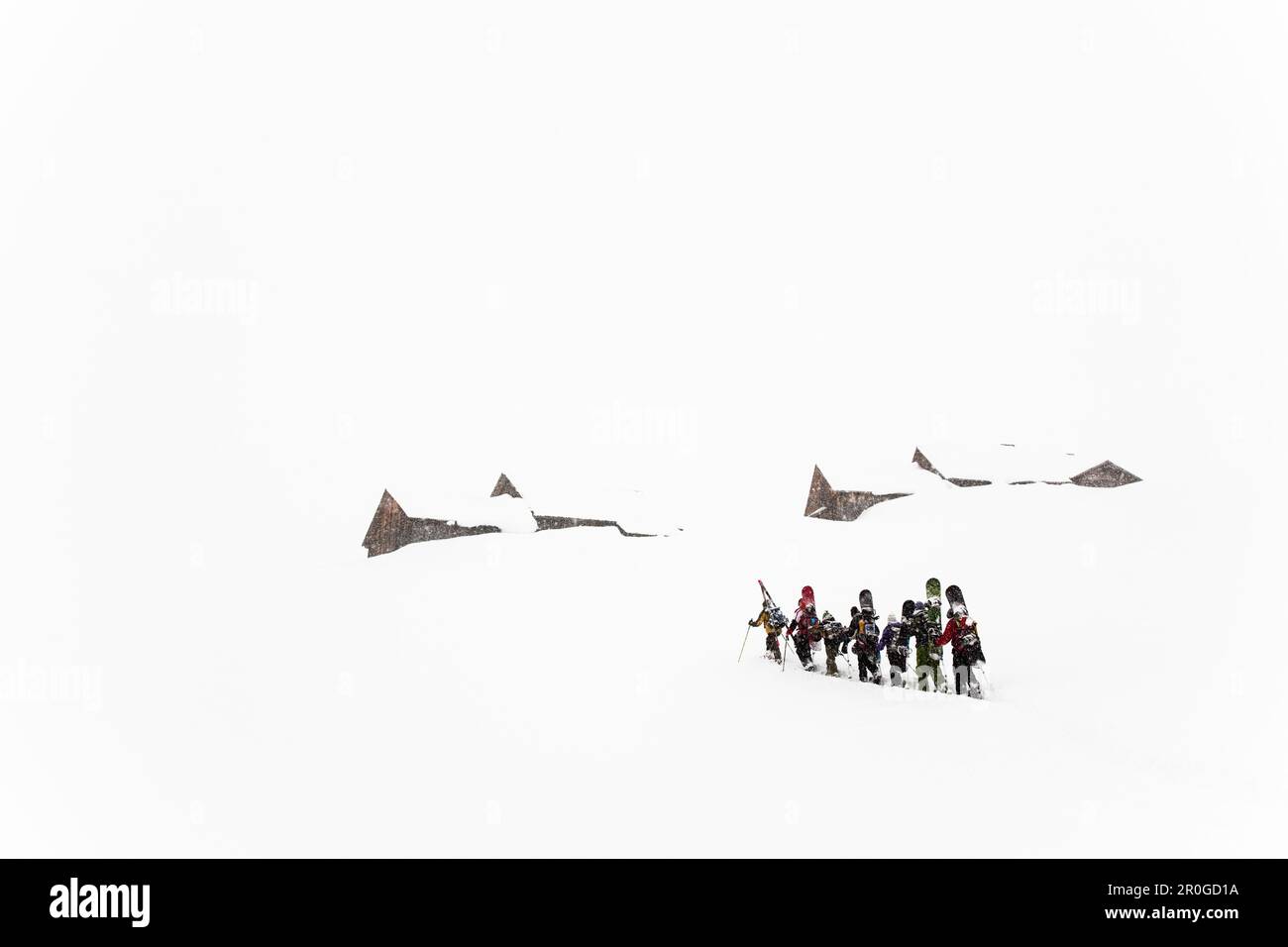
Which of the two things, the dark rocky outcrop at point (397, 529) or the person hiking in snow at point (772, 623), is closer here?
the person hiking in snow at point (772, 623)

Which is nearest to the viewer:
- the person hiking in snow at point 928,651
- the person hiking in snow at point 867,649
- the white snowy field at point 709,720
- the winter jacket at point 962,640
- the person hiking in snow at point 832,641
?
the white snowy field at point 709,720

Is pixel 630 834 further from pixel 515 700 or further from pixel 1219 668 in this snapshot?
pixel 1219 668

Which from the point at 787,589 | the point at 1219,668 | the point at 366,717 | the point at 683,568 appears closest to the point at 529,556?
the point at 683,568

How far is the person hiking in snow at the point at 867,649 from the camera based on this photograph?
13609 millimetres

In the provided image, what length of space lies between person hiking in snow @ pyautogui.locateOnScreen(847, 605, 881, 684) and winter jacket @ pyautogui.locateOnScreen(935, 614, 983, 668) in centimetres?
113

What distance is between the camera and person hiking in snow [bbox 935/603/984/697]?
12.8 m

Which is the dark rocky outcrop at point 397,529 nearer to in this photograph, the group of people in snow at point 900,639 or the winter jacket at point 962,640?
the group of people in snow at point 900,639

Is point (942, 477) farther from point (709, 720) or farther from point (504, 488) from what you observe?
point (709, 720)

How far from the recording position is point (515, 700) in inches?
521

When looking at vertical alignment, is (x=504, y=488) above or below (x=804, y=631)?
above

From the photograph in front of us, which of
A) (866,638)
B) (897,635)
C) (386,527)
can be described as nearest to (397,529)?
(386,527)

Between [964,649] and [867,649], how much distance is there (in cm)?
157

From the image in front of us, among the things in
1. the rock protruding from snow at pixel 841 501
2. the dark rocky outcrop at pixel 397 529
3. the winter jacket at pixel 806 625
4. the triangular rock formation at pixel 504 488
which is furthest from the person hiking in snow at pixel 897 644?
the triangular rock formation at pixel 504 488

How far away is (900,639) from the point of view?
1337 cm
